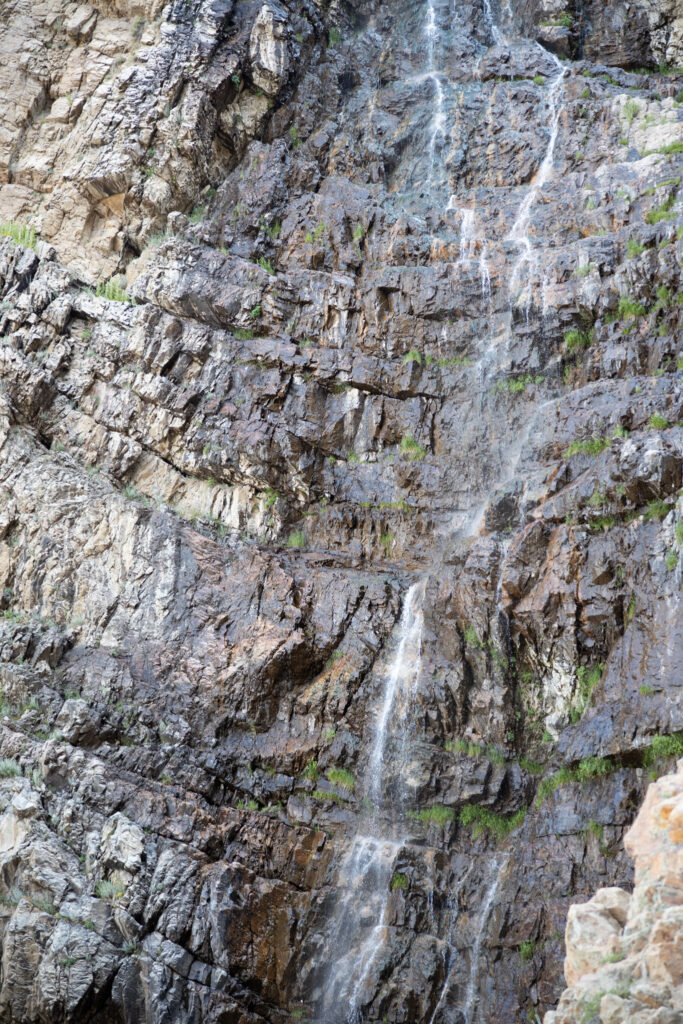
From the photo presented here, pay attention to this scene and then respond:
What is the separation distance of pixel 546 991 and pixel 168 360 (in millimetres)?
14730

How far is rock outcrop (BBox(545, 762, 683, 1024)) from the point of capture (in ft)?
25.7

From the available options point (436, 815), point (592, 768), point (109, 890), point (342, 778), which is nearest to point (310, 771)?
point (342, 778)

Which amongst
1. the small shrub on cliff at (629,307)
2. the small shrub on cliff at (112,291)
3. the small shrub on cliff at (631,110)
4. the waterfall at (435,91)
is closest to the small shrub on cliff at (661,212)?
the small shrub on cliff at (629,307)

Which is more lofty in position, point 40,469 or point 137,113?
point 137,113

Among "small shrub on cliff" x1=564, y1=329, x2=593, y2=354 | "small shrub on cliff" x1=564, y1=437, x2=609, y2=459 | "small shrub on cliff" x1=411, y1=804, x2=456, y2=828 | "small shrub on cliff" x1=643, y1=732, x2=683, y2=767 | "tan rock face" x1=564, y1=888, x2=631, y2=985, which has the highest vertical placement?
"small shrub on cliff" x1=564, y1=329, x2=593, y2=354

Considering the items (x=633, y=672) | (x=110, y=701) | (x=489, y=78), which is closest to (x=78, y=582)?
(x=110, y=701)

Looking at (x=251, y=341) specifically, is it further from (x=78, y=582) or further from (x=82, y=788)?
(x=82, y=788)

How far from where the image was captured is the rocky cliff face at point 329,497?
43.5ft

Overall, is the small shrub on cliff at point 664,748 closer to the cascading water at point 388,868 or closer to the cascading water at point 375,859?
the cascading water at point 388,868

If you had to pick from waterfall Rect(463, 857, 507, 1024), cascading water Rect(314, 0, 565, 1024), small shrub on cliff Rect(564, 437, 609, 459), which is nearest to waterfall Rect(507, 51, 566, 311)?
cascading water Rect(314, 0, 565, 1024)

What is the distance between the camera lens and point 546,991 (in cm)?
1198

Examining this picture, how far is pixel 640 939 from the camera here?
8414 millimetres

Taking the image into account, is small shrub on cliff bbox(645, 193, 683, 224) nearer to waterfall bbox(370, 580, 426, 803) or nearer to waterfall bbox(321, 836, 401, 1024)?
waterfall bbox(370, 580, 426, 803)

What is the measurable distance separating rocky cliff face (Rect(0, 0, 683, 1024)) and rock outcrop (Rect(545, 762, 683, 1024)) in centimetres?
329
